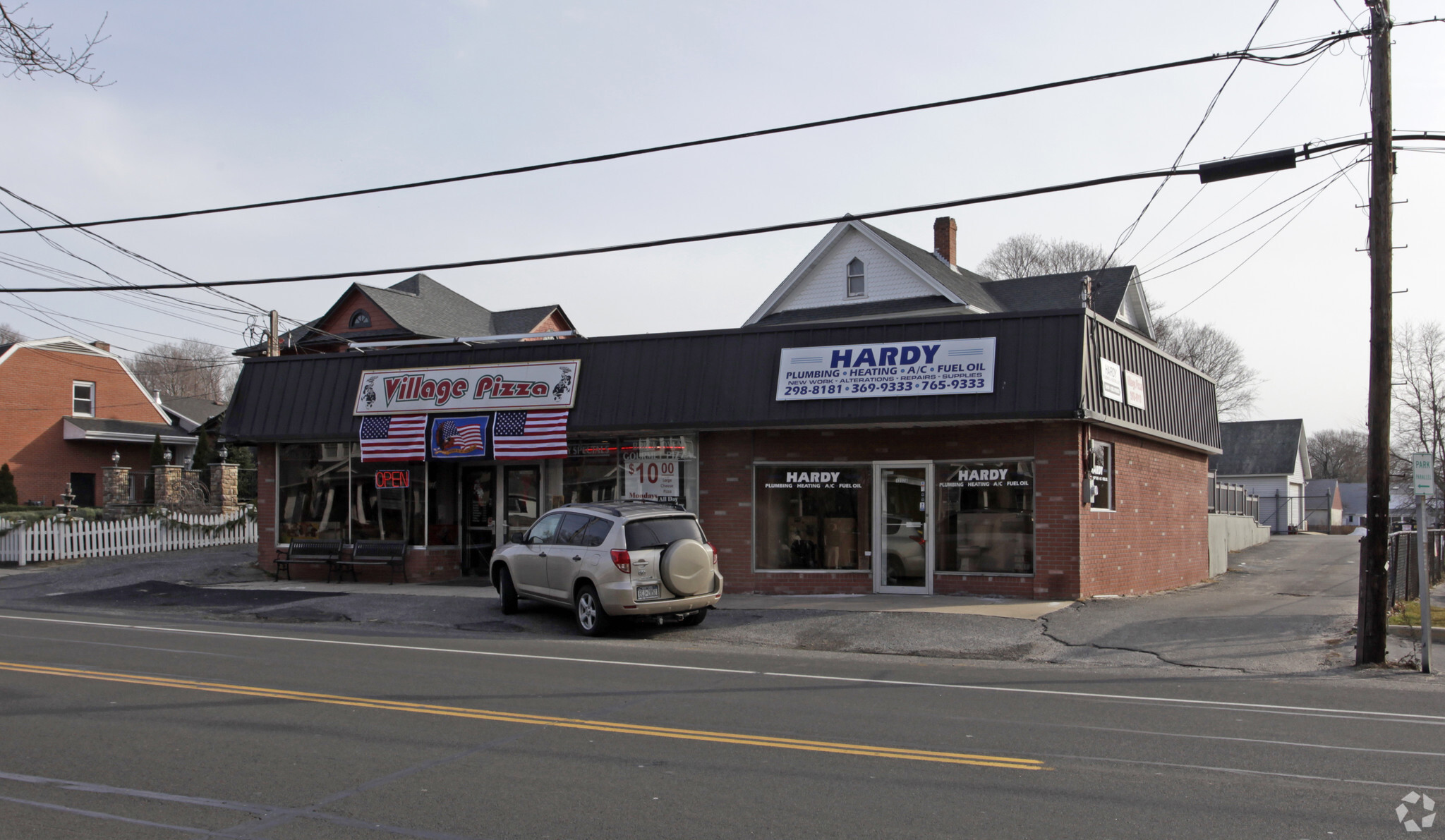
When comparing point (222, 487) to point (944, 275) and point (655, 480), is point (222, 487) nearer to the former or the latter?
point (655, 480)

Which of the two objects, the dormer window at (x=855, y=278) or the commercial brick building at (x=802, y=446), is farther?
the dormer window at (x=855, y=278)

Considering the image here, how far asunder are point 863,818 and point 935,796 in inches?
25.5

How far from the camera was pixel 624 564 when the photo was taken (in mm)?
13414

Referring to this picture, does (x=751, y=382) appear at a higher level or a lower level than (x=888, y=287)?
lower

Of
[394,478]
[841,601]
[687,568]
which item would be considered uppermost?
[394,478]

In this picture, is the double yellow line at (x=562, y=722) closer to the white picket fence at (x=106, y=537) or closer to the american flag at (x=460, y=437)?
the american flag at (x=460, y=437)

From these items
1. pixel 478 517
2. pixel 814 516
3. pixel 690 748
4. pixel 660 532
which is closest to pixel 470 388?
pixel 478 517

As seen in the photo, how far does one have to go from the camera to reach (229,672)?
34.3 feet

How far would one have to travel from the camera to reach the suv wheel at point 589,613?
13781 millimetres

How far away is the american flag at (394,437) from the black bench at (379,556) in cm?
170

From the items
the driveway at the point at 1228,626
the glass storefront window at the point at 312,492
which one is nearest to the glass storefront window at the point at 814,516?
the driveway at the point at 1228,626

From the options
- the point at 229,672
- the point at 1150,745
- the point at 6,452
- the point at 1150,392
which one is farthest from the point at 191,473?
the point at 1150,745

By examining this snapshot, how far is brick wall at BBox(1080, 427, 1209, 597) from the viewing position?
55.2ft

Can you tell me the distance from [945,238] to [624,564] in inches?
1060
